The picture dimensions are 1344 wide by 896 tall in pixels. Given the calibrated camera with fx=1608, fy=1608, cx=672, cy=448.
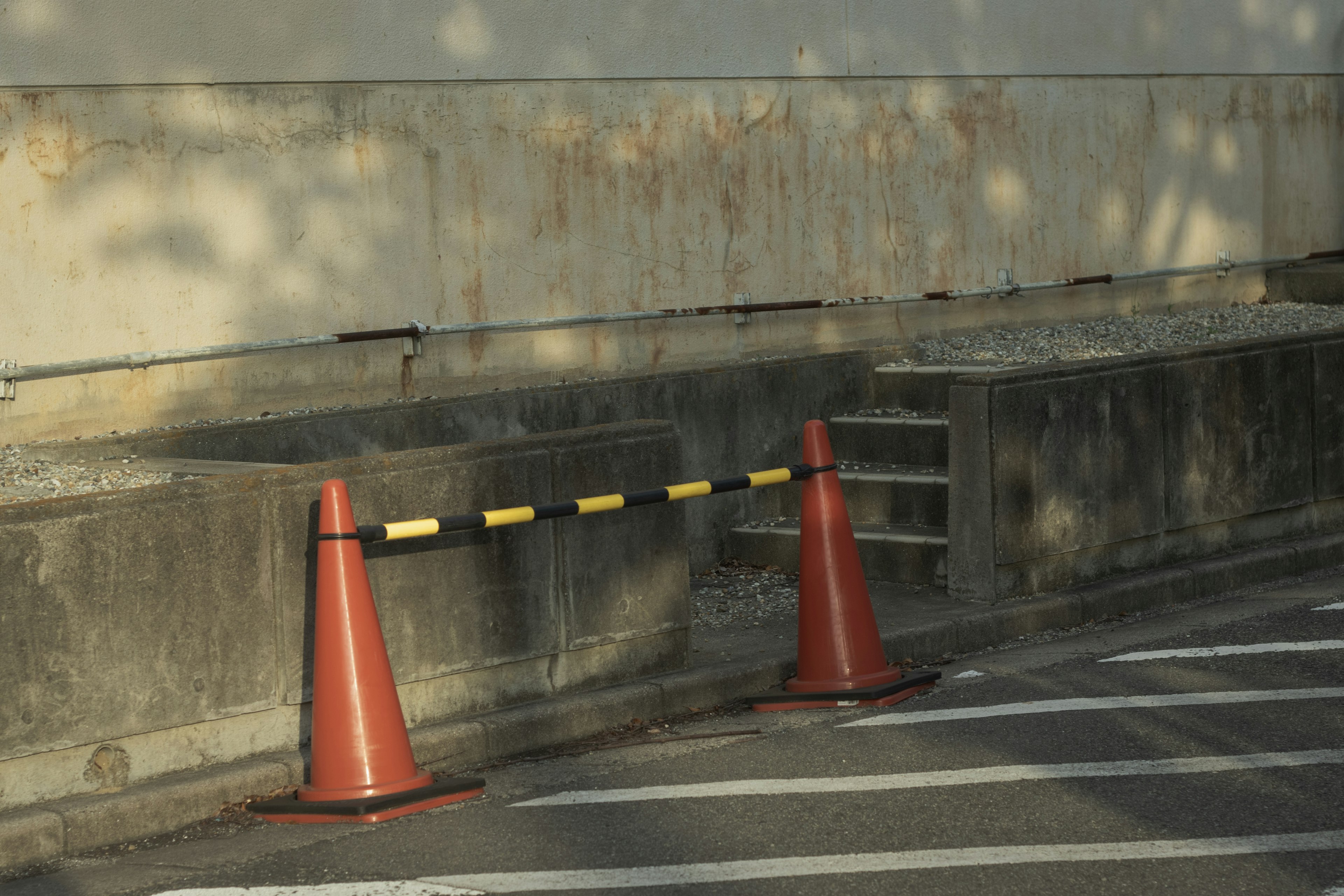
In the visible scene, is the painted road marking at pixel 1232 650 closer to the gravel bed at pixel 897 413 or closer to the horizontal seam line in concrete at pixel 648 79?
the gravel bed at pixel 897 413

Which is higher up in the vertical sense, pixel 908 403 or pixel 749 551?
pixel 908 403

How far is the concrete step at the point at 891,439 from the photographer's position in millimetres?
9375

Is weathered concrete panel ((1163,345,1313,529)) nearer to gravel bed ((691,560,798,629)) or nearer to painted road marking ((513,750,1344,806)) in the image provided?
gravel bed ((691,560,798,629))

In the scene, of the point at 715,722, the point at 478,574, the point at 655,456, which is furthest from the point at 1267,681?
the point at 478,574

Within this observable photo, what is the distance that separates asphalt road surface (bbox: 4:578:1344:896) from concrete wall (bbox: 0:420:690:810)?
1.34ft

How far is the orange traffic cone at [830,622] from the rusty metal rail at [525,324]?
3036 millimetres

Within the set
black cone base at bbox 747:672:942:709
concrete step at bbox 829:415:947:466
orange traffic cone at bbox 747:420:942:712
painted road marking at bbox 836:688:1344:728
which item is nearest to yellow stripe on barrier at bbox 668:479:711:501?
orange traffic cone at bbox 747:420:942:712

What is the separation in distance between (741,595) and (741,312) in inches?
91.5

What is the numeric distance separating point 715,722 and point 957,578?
2.08 m

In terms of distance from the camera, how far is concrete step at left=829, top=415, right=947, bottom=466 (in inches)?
369

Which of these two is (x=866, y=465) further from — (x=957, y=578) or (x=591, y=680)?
(x=591, y=680)

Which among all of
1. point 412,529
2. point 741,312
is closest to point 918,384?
point 741,312

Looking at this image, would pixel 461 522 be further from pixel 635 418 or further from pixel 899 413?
pixel 899 413

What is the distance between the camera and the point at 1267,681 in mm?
6551
